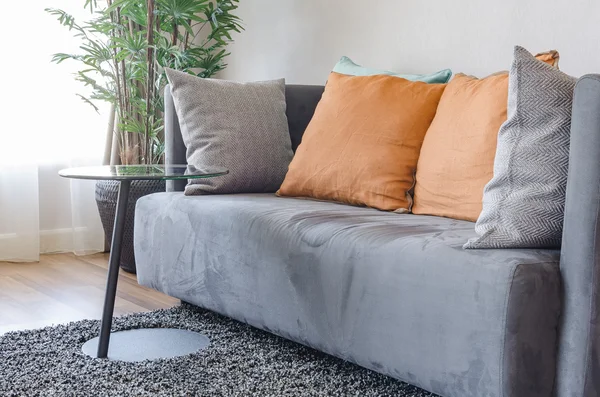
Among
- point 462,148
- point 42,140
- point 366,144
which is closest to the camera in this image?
point 462,148

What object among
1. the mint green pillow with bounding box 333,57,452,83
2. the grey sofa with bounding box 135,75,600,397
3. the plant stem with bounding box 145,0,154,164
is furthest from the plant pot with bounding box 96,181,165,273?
the mint green pillow with bounding box 333,57,452,83

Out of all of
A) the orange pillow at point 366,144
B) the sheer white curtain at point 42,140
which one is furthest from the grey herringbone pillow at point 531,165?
the sheer white curtain at point 42,140

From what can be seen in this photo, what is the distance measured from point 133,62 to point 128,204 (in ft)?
2.23

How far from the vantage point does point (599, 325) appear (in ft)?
5.06

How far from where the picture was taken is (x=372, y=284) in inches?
73.8

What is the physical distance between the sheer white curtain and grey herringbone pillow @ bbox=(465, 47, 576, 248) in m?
2.69

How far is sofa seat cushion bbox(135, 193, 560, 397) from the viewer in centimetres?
157

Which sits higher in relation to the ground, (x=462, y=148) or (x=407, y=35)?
(x=407, y=35)

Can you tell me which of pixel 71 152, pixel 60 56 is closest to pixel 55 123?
pixel 71 152

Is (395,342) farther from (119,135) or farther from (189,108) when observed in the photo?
(119,135)

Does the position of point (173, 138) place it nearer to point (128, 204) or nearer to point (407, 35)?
point (128, 204)

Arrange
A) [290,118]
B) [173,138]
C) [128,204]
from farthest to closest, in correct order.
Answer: [128,204] → [290,118] → [173,138]

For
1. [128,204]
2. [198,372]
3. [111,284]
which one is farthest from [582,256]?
[128,204]

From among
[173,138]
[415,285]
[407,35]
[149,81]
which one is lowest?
[415,285]
